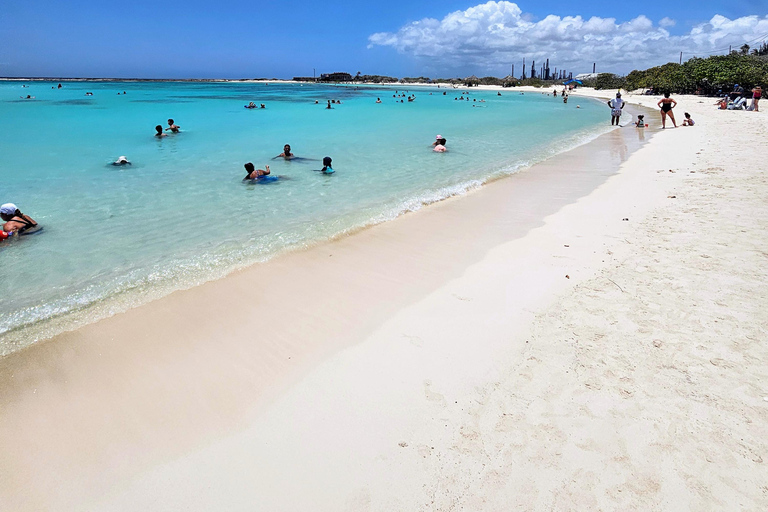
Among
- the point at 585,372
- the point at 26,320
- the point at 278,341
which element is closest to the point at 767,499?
the point at 585,372

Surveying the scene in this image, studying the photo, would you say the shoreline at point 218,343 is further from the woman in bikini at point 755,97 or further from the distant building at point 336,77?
the distant building at point 336,77

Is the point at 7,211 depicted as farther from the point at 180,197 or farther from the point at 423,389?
the point at 423,389

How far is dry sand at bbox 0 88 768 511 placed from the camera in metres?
2.50

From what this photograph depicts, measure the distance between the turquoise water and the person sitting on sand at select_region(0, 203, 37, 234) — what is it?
405 millimetres

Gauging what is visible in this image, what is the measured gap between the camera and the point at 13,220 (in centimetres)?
691

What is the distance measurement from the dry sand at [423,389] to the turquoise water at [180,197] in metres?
0.90

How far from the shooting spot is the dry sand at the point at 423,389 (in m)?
2.50

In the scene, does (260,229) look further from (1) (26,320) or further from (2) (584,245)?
(2) (584,245)

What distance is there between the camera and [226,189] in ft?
32.7

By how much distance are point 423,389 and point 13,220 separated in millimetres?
7854

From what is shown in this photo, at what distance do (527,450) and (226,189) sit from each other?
9.29 m

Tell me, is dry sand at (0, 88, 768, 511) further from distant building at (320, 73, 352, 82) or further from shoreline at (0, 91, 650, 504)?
distant building at (320, 73, 352, 82)

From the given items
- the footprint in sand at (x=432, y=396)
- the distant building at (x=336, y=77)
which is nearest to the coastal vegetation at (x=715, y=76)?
the footprint in sand at (x=432, y=396)

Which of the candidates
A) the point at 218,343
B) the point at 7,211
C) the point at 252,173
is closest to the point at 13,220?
the point at 7,211
